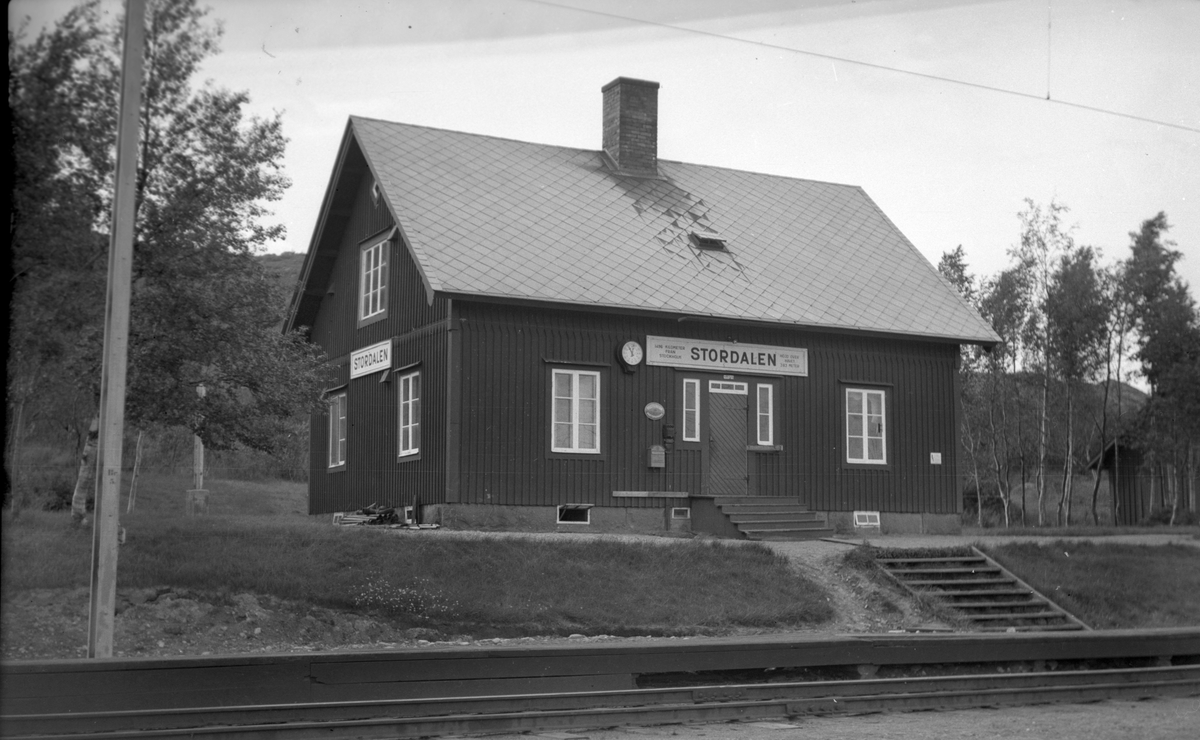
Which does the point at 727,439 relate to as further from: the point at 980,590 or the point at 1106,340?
the point at 1106,340

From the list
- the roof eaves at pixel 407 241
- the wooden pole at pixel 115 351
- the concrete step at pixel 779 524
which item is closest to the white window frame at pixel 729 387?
the concrete step at pixel 779 524

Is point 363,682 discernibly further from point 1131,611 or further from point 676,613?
point 1131,611

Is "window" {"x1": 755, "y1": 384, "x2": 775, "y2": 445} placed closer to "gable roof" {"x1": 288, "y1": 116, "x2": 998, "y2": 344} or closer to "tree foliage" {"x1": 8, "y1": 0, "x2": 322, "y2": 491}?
"gable roof" {"x1": 288, "y1": 116, "x2": 998, "y2": 344}

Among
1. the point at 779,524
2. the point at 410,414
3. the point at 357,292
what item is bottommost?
the point at 779,524

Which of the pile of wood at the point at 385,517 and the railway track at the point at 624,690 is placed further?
the pile of wood at the point at 385,517

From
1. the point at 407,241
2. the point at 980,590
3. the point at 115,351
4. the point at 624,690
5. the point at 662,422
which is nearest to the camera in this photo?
the point at 624,690

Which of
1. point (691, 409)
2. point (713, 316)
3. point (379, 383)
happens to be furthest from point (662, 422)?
point (379, 383)

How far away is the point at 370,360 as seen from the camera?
2484 centimetres

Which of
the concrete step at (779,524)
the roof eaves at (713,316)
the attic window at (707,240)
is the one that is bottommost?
the concrete step at (779,524)

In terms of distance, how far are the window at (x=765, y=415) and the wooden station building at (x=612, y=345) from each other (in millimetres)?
63

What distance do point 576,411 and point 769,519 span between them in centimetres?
395

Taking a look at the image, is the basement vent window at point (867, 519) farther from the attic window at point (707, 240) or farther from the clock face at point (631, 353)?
the attic window at point (707, 240)

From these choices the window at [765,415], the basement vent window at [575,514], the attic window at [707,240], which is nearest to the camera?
the basement vent window at [575,514]

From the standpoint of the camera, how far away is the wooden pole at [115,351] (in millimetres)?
11836
